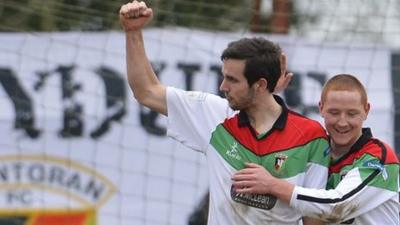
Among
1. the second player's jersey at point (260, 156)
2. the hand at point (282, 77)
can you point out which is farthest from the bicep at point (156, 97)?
the hand at point (282, 77)

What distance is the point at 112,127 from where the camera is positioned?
7961mm

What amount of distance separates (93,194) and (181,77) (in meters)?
0.93

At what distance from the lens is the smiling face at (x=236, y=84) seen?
4.17 m

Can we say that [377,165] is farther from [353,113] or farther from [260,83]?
[260,83]

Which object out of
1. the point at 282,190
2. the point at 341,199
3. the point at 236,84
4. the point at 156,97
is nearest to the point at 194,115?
the point at 156,97

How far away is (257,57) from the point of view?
416 centimetres

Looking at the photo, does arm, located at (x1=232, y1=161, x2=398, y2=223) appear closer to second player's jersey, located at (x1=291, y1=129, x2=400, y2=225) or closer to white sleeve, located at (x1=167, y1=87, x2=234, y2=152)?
second player's jersey, located at (x1=291, y1=129, x2=400, y2=225)

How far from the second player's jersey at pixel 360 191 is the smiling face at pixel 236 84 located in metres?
0.36

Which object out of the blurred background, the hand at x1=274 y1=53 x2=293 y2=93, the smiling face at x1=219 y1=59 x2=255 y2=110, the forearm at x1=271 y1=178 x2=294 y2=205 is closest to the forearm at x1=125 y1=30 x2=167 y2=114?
the smiling face at x1=219 y1=59 x2=255 y2=110

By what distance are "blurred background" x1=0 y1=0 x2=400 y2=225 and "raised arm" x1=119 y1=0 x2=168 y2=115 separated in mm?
3485

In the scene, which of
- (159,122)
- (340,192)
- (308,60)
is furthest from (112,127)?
(340,192)

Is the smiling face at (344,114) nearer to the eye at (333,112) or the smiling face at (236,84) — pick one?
the eye at (333,112)

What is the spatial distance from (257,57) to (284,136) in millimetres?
276

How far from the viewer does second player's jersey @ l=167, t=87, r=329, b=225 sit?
415 centimetres
